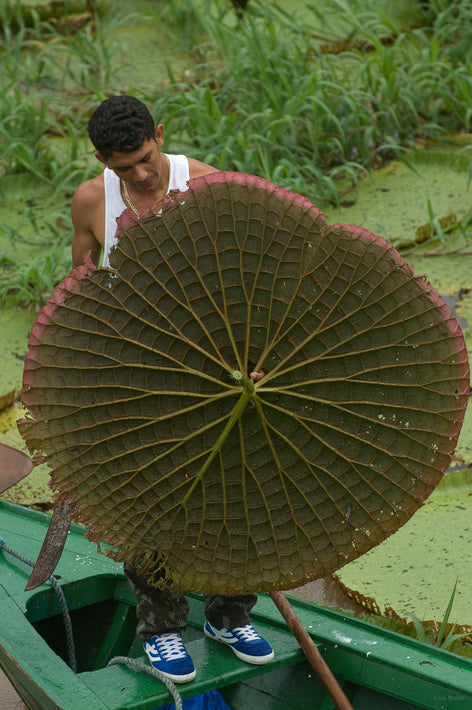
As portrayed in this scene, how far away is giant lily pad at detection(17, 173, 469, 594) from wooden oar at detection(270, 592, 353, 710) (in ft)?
1.18

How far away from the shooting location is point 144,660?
2.12m

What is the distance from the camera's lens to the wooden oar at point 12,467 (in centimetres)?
271

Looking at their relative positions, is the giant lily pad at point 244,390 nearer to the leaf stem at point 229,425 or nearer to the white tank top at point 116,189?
the leaf stem at point 229,425

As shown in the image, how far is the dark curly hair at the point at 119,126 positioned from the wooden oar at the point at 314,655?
0.93 metres

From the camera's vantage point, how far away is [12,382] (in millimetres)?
3650

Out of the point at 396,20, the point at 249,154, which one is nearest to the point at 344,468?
the point at 249,154

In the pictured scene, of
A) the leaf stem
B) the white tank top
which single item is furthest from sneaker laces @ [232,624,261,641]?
the white tank top

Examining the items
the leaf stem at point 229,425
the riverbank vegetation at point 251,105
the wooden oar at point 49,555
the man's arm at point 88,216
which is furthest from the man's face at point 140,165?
the riverbank vegetation at point 251,105

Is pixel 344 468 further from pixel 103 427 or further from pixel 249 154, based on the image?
pixel 249 154

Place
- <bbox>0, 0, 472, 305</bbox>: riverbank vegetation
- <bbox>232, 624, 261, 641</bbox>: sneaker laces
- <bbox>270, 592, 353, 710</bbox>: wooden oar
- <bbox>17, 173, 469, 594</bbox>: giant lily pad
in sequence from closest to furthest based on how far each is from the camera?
1. <bbox>17, 173, 469, 594</bbox>: giant lily pad
2. <bbox>270, 592, 353, 710</bbox>: wooden oar
3. <bbox>232, 624, 261, 641</bbox>: sneaker laces
4. <bbox>0, 0, 472, 305</bbox>: riverbank vegetation

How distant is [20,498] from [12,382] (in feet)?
1.89

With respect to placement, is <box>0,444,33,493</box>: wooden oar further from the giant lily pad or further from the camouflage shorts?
the giant lily pad

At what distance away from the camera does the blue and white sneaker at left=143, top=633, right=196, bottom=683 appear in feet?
6.68

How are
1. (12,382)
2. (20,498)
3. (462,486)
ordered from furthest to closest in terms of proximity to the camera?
(12,382) → (20,498) → (462,486)
